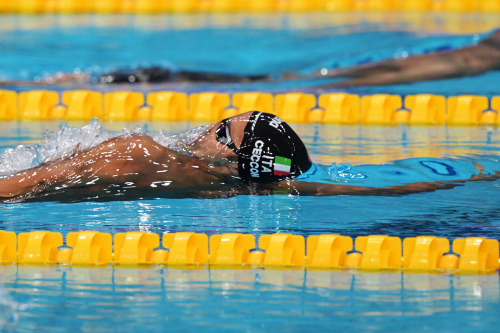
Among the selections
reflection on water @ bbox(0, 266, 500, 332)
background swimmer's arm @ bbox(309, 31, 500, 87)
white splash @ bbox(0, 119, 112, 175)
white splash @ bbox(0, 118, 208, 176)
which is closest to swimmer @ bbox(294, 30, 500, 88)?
background swimmer's arm @ bbox(309, 31, 500, 87)

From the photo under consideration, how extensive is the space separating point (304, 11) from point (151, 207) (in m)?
9.40

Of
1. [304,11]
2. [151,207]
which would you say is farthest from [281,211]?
[304,11]

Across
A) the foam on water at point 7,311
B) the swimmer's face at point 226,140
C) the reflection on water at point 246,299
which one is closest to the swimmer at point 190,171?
the swimmer's face at point 226,140

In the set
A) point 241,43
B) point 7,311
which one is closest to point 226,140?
point 7,311

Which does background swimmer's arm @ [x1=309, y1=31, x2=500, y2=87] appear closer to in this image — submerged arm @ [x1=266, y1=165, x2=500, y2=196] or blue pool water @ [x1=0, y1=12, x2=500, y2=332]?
blue pool water @ [x1=0, y1=12, x2=500, y2=332]

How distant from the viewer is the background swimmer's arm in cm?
916

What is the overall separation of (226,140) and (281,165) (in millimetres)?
363

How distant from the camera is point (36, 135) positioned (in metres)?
7.23

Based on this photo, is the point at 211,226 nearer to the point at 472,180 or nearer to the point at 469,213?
the point at 469,213

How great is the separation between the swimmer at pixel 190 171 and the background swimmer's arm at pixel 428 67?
4.07 m

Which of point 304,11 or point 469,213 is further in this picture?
point 304,11

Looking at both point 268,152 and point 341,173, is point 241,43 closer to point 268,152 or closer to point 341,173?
point 341,173

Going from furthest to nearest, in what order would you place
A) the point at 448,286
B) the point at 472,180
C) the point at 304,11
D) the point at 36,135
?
the point at 304,11 < the point at 36,135 < the point at 472,180 < the point at 448,286

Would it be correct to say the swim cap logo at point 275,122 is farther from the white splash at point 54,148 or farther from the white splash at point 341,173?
the white splash at point 54,148
